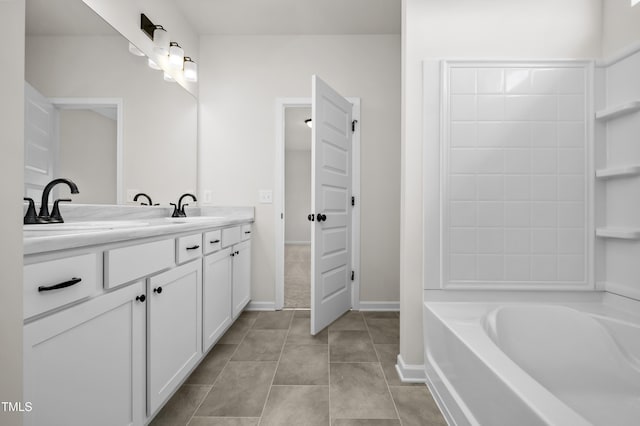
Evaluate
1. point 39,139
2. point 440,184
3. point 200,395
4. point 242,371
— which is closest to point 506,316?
point 440,184

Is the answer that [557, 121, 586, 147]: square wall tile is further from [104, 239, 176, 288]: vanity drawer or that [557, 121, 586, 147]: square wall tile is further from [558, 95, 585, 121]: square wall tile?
[104, 239, 176, 288]: vanity drawer

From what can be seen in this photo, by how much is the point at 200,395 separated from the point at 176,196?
5.20 ft

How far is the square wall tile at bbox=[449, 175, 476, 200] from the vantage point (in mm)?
1664

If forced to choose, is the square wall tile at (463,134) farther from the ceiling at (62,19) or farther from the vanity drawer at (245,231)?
the ceiling at (62,19)

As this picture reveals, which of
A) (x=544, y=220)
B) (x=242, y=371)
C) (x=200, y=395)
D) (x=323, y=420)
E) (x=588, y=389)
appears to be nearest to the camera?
(x=588, y=389)

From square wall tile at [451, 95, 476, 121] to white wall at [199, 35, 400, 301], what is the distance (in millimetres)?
1210

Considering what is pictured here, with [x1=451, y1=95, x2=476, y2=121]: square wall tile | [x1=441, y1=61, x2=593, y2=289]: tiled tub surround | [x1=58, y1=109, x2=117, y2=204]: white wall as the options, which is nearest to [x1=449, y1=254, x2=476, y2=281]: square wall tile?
[x1=441, y1=61, x2=593, y2=289]: tiled tub surround

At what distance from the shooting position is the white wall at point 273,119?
9.43ft

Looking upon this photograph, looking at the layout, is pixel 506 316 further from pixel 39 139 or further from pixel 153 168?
pixel 153 168

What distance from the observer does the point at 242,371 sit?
1.78m

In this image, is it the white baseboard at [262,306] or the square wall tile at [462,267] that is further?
the white baseboard at [262,306]

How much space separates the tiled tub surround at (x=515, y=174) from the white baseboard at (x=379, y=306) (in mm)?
1301

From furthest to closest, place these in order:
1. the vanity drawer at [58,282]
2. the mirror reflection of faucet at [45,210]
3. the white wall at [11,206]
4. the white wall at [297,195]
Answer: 1. the white wall at [297,195]
2. the mirror reflection of faucet at [45,210]
3. the vanity drawer at [58,282]
4. the white wall at [11,206]

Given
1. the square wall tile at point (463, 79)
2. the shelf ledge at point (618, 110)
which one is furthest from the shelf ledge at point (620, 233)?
the square wall tile at point (463, 79)
